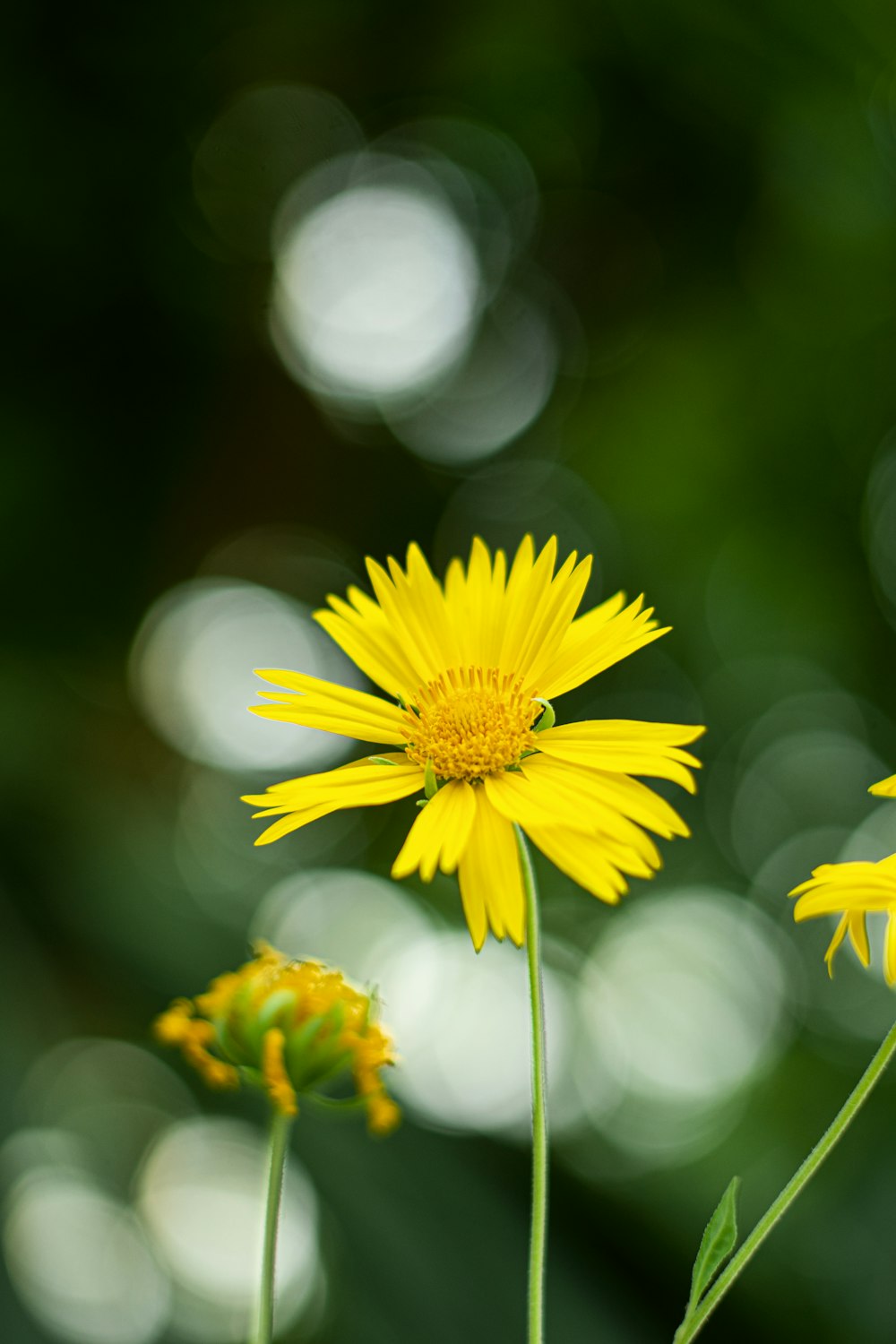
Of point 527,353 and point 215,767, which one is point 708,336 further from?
point 215,767

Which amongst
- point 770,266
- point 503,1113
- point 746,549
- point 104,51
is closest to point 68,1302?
point 503,1113

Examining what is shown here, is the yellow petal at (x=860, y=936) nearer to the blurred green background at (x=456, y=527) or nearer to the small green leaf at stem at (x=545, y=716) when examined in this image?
the small green leaf at stem at (x=545, y=716)

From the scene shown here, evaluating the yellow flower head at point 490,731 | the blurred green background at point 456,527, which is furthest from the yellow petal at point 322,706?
the blurred green background at point 456,527

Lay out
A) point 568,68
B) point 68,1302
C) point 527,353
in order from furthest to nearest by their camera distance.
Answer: point 527,353
point 568,68
point 68,1302

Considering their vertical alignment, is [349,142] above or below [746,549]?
above

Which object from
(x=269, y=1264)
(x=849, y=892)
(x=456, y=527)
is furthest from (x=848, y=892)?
(x=456, y=527)

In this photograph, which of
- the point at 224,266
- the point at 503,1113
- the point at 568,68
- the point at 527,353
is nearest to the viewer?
the point at 503,1113

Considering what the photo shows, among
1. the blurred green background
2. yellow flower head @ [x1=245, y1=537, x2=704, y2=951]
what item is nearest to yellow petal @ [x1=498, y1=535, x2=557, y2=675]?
yellow flower head @ [x1=245, y1=537, x2=704, y2=951]

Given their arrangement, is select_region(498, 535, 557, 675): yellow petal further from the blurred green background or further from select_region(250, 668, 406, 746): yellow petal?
the blurred green background
